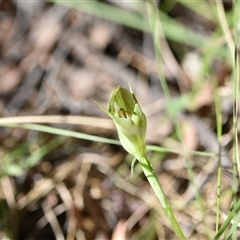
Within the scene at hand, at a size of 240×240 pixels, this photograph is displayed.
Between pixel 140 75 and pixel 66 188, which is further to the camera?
pixel 140 75

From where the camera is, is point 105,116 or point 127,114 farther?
point 105,116

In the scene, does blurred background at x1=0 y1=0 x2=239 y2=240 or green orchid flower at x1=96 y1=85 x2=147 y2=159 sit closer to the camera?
green orchid flower at x1=96 y1=85 x2=147 y2=159

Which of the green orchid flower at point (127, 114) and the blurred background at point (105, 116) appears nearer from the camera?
the green orchid flower at point (127, 114)

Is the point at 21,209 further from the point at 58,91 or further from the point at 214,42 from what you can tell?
the point at 214,42

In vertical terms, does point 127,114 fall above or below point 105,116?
above

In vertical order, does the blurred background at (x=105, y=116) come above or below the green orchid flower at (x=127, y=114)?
below

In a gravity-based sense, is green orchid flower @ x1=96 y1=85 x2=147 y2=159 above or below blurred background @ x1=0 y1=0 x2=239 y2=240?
above

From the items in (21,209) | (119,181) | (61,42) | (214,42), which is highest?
(214,42)

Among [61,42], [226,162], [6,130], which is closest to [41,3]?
[61,42]
